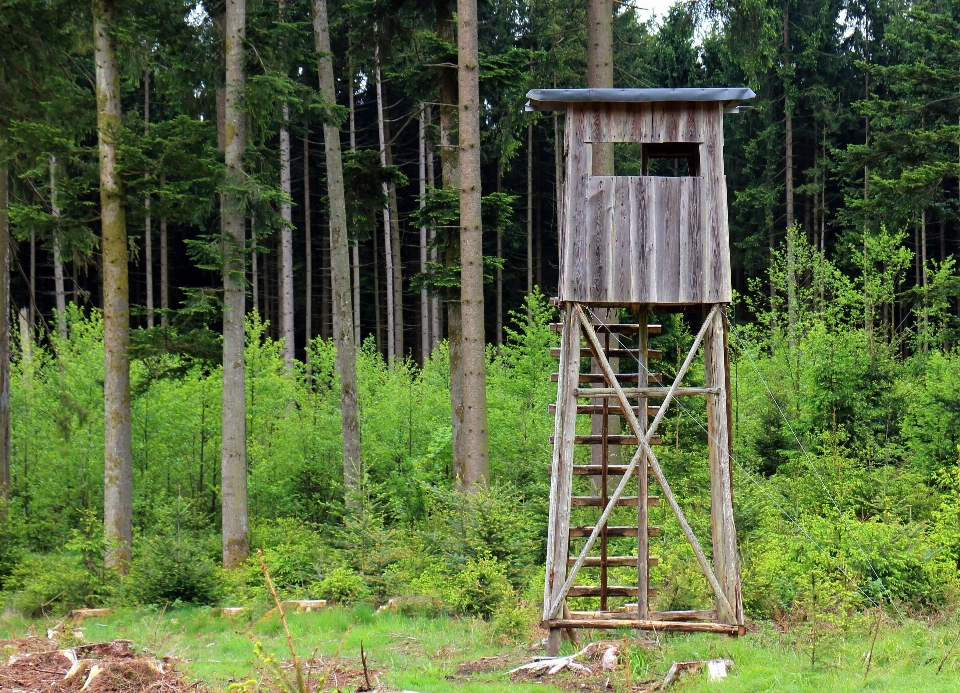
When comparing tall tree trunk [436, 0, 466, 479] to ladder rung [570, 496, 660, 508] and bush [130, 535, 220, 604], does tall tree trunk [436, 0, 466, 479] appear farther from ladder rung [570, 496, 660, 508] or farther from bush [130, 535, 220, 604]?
ladder rung [570, 496, 660, 508]

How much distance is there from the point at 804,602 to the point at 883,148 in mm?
13029

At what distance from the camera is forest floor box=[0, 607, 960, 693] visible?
8609mm

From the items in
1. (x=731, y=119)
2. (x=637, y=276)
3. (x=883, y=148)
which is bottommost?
(x=637, y=276)

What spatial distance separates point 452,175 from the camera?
16.2 m

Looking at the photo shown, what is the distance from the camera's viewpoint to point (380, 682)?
8.84 metres

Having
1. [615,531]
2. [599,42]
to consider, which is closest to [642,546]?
[615,531]

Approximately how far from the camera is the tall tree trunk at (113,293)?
14734 mm

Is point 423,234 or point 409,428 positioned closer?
point 409,428

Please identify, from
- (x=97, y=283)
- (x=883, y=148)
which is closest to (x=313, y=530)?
(x=883, y=148)

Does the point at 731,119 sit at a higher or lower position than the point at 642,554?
higher

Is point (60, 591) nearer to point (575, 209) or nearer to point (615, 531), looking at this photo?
point (615, 531)

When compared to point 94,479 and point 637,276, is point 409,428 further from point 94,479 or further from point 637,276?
point 637,276

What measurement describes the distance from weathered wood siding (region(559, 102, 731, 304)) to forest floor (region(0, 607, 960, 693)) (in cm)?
368

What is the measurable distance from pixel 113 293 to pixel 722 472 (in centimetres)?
997
